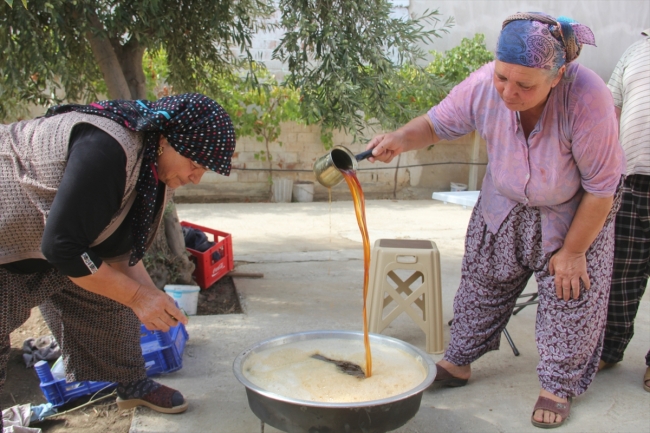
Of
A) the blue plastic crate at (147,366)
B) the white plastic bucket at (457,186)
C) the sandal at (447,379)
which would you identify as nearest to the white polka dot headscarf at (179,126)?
the blue plastic crate at (147,366)

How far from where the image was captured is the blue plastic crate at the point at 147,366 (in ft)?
9.62

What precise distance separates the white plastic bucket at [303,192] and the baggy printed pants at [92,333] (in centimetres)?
684

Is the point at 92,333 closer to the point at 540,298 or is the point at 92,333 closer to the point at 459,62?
the point at 540,298

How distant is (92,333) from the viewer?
2.72 metres

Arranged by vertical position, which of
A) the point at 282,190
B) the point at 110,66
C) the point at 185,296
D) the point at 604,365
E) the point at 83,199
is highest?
the point at 110,66

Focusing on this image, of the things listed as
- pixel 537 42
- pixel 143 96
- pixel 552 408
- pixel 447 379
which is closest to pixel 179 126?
pixel 537 42

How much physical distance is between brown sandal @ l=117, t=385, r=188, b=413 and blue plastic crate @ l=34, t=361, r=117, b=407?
0.24 metres

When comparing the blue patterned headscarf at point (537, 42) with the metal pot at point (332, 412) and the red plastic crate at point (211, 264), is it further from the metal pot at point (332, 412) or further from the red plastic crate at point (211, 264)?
the red plastic crate at point (211, 264)

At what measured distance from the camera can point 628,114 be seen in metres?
3.09

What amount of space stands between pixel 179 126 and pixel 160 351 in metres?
1.53

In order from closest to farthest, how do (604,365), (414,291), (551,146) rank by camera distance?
1. (551,146)
2. (604,365)
3. (414,291)

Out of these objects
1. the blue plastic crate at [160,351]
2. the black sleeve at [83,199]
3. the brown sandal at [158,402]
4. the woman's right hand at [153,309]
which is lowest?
the brown sandal at [158,402]

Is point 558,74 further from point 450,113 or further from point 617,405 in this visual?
point 617,405

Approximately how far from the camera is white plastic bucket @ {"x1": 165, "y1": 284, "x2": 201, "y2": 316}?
407 centimetres
